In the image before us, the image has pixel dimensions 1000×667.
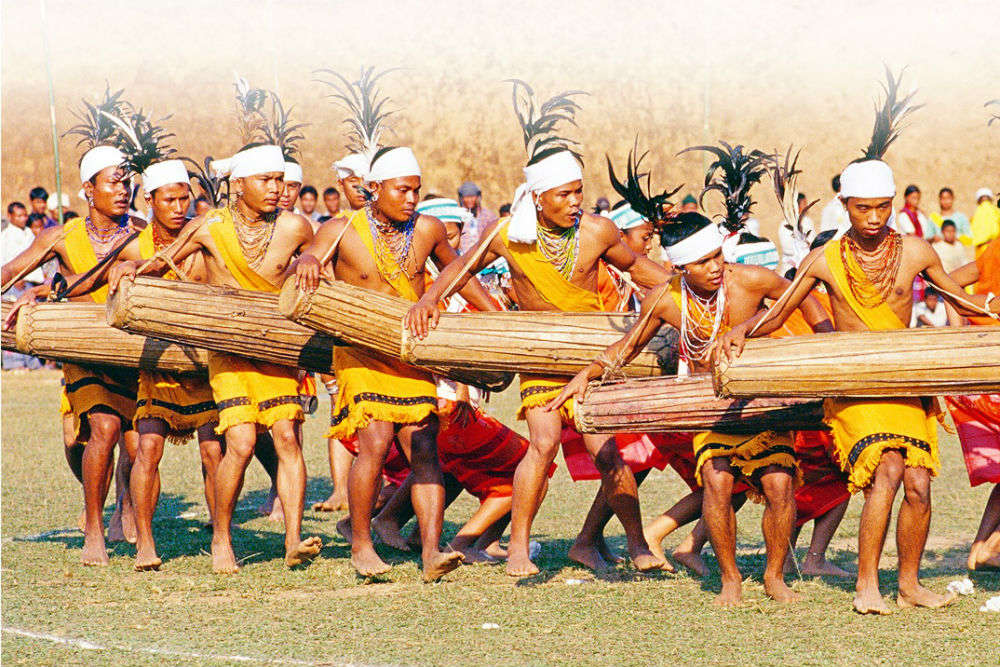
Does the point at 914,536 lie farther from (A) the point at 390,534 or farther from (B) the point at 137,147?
(B) the point at 137,147

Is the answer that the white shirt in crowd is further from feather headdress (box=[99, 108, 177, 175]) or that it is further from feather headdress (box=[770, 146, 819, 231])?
feather headdress (box=[770, 146, 819, 231])

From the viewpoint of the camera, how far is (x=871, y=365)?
5.96 metres

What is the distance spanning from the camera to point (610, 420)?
6.57 metres

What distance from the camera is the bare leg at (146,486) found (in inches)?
293

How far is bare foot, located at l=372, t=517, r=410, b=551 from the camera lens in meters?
7.93

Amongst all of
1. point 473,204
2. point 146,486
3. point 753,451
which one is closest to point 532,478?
point 753,451

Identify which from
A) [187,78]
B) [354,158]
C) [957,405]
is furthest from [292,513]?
[187,78]

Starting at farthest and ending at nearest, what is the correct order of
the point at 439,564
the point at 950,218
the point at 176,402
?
the point at 950,218 < the point at 176,402 < the point at 439,564

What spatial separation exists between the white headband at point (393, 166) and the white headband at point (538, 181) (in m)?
0.58

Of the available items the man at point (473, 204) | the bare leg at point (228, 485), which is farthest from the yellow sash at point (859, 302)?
the man at point (473, 204)

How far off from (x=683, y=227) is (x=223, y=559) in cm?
290

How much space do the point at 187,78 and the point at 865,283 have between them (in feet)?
80.6

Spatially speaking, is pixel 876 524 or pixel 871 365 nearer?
pixel 871 365

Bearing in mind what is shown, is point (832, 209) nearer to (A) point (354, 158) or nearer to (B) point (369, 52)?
(A) point (354, 158)
